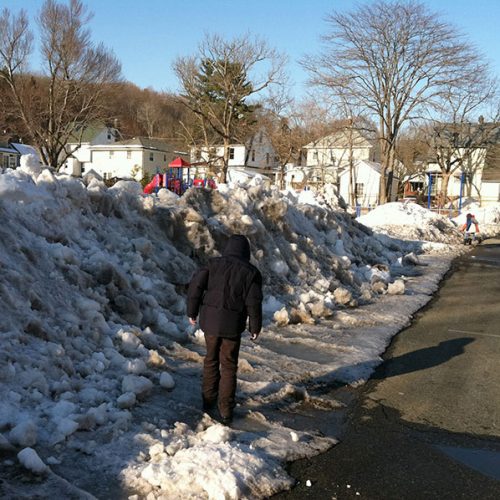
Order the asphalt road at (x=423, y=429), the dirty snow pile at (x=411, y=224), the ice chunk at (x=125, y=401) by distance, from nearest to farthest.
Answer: the asphalt road at (x=423, y=429) → the ice chunk at (x=125, y=401) → the dirty snow pile at (x=411, y=224)

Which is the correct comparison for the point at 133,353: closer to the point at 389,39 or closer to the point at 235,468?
the point at 235,468

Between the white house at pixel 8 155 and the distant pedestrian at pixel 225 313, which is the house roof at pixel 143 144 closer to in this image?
the white house at pixel 8 155

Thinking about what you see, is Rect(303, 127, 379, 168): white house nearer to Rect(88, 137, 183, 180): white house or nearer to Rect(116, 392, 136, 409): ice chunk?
Rect(88, 137, 183, 180): white house

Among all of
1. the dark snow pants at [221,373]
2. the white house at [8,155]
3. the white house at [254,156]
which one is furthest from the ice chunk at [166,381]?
the white house at [254,156]

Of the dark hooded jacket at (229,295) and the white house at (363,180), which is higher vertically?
the white house at (363,180)

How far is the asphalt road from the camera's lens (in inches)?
150

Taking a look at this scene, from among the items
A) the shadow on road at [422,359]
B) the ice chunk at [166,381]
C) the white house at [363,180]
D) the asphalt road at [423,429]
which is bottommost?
the shadow on road at [422,359]

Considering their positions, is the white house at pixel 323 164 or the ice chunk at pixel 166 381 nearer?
the ice chunk at pixel 166 381

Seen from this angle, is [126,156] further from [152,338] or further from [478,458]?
[478,458]

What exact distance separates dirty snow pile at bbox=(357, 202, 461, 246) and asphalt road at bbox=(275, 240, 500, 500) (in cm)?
1559

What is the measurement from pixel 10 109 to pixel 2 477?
3814 cm

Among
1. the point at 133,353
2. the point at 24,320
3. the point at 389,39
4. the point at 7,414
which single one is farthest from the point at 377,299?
the point at 389,39

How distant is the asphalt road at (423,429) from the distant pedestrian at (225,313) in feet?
3.01

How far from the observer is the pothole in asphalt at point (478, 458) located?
4105 millimetres
